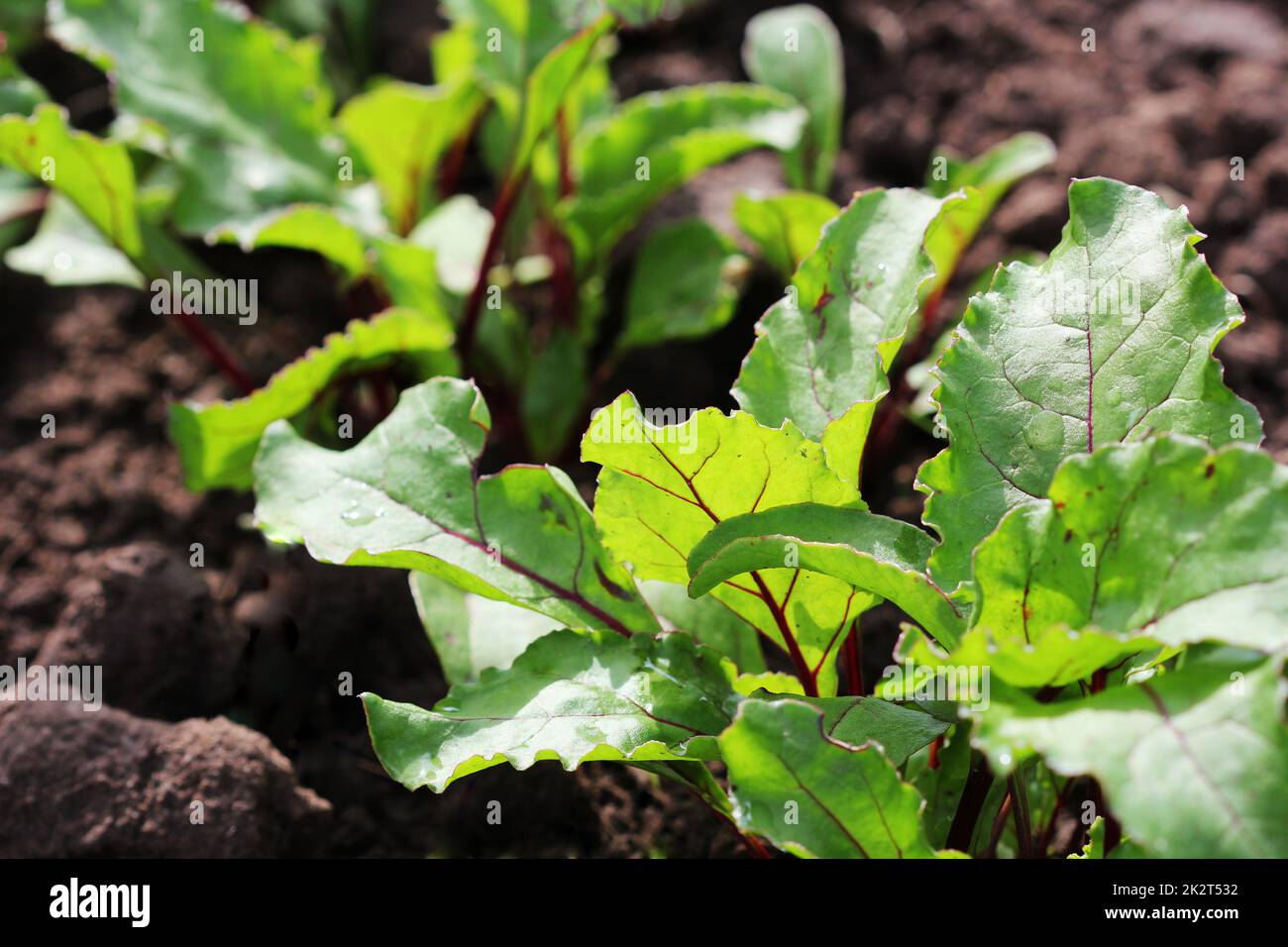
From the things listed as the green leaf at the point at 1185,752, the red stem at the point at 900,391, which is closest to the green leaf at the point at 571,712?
the green leaf at the point at 1185,752

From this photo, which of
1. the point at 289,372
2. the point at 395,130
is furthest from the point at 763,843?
the point at 395,130

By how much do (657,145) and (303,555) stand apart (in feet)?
3.42

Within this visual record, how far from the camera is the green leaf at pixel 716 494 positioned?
1333mm

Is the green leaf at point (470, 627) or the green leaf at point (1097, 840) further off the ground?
the green leaf at point (470, 627)

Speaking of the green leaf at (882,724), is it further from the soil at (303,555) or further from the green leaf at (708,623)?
the soil at (303,555)

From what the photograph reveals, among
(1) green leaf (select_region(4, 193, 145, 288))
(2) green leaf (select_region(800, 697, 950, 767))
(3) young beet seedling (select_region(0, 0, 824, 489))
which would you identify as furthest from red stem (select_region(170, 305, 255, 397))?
(2) green leaf (select_region(800, 697, 950, 767))

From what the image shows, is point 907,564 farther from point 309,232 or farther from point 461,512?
point 309,232

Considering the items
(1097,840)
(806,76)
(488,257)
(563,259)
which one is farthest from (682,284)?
(1097,840)

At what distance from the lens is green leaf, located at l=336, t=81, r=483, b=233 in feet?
7.75

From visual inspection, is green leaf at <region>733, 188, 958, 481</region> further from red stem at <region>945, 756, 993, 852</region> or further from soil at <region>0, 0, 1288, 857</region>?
soil at <region>0, 0, 1288, 857</region>

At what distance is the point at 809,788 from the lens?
4.10ft

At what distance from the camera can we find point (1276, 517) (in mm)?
1135

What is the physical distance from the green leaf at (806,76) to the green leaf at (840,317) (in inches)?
34.4

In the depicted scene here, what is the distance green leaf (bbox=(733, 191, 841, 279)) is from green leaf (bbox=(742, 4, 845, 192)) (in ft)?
A: 0.85
